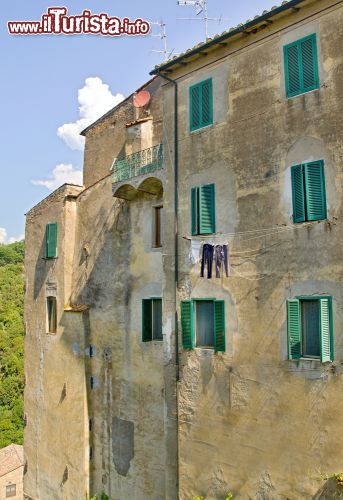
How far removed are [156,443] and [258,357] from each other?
5.90 meters

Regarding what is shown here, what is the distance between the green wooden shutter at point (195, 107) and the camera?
13.2 m

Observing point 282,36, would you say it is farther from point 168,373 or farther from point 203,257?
point 168,373

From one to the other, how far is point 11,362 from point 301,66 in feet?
157

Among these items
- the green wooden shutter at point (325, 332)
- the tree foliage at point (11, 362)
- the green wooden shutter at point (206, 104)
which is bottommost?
the tree foliage at point (11, 362)

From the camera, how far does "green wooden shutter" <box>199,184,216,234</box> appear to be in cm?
1260

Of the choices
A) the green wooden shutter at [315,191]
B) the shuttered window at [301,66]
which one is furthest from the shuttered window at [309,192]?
the shuttered window at [301,66]

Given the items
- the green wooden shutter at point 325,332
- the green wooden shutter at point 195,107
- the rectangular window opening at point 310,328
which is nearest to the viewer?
the green wooden shutter at point 325,332

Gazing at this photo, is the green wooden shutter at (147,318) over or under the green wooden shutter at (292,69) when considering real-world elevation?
under

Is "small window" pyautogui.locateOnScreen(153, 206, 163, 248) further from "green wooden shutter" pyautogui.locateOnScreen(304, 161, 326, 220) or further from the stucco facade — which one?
"green wooden shutter" pyautogui.locateOnScreen(304, 161, 326, 220)

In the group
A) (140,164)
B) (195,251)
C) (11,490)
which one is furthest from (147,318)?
(11,490)

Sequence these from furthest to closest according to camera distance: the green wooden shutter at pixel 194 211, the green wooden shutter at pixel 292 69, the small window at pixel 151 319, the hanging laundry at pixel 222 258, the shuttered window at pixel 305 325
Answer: the small window at pixel 151 319 → the green wooden shutter at pixel 194 211 → the hanging laundry at pixel 222 258 → the green wooden shutter at pixel 292 69 → the shuttered window at pixel 305 325

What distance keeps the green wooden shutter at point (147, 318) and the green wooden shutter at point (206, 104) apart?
20.1 feet

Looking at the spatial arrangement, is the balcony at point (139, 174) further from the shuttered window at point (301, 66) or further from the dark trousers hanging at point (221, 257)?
the shuttered window at point (301, 66)

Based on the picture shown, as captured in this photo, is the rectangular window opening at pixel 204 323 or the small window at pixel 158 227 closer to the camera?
the rectangular window opening at pixel 204 323
